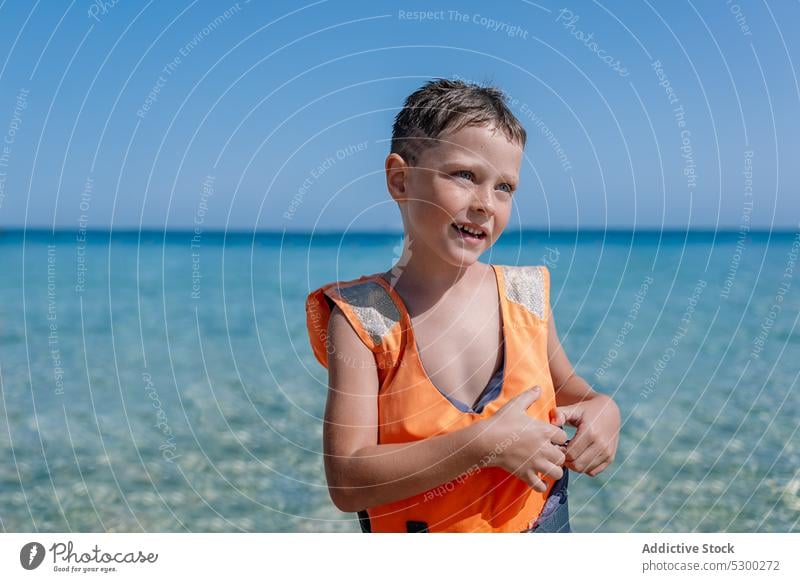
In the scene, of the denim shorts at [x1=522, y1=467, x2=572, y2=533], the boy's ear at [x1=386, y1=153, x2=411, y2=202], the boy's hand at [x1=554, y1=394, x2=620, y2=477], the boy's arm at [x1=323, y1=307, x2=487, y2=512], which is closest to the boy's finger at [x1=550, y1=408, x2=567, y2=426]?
the boy's hand at [x1=554, y1=394, x2=620, y2=477]

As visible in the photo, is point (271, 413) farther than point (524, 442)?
Yes

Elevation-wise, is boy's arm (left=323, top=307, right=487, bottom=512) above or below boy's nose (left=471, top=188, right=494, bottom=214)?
below

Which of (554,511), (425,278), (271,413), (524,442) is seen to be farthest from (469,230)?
(271,413)

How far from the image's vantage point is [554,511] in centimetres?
172

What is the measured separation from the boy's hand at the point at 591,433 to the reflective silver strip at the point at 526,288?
197mm

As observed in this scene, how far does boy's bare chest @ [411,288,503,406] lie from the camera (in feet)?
5.24

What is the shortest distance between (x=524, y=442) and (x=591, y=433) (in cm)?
19

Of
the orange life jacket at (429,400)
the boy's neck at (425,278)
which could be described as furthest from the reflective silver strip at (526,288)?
the boy's neck at (425,278)

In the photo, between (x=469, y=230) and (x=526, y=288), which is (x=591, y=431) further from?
(x=469, y=230)

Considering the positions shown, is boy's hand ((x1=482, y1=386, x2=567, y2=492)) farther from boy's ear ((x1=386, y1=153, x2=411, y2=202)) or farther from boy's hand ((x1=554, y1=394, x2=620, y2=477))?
boy's ear ((x1=386, y1=153, x2=411, y2=202))

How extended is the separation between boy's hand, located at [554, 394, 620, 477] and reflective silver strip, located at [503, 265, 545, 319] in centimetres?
20

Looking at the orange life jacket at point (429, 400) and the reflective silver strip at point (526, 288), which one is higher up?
the reflective silver strip at point (526, 288)

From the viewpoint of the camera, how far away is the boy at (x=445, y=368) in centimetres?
152

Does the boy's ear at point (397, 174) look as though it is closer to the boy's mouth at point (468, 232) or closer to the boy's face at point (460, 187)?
the boy's face at point (460, 187)
